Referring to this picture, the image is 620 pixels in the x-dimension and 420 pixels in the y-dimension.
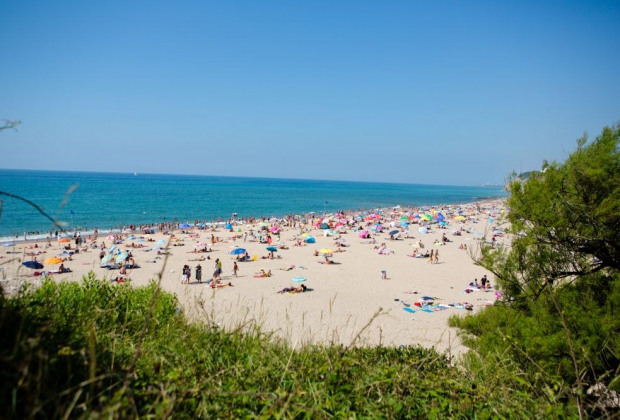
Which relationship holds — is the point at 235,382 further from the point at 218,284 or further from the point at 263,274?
the point at 263,274

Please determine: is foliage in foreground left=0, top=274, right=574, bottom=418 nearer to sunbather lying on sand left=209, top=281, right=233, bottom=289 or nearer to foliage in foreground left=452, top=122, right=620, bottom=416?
foliage in foreground left=452, top=122, right=620, bottom=416

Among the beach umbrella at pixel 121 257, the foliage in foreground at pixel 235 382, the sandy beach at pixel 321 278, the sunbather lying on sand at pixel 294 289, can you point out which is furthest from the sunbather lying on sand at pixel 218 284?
the foliage in foreground at pixel 235 382

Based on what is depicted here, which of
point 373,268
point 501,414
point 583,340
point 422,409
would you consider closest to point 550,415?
point 501,414

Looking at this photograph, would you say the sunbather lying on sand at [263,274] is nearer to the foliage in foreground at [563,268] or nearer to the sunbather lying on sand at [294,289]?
Answer: the sunbather lying on sand at [294,289]

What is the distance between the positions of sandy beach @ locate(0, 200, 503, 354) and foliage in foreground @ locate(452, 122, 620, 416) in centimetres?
238

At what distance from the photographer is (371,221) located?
47.3m

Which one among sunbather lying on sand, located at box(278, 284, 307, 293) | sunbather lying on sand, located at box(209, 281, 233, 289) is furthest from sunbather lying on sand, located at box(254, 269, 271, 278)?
sunbather lying on sand, located at box(278, 284, 307, 293)

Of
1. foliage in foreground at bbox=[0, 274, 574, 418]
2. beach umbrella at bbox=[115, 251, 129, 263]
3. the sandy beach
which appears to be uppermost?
foliage in foreground at bbox=[0, 274, 574, 418]

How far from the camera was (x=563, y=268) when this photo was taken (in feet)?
24.2

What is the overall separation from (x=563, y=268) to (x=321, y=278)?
14.7m

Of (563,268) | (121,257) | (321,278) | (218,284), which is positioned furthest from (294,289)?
(563,268)

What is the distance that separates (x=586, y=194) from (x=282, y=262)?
1948 centimetres

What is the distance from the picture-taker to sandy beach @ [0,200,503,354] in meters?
13.3

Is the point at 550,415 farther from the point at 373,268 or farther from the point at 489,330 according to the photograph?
the point at 373,268
